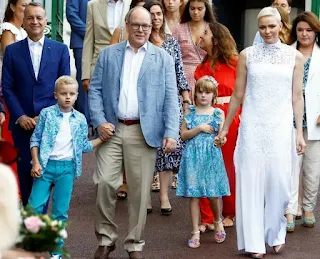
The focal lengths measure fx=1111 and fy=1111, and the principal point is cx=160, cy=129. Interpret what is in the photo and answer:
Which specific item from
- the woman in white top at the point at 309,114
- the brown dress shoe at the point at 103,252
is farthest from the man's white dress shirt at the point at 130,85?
the woman in white top at the point at 309,114

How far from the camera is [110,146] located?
9266 mm

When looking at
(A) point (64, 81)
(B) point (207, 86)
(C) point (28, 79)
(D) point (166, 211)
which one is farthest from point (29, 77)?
(D) point (166, 211)

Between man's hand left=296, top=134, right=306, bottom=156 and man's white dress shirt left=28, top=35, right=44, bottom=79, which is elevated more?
man's white dress shirt left=28, top=35, right=44, bottom=79

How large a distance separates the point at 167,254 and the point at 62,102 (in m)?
1.66

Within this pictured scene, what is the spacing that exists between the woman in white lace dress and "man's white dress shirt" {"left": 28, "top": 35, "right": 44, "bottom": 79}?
5.72 ft

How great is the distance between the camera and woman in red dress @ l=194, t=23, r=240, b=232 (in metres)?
10.7

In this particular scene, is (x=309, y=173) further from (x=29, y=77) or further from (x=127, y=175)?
(x=29, y=77)

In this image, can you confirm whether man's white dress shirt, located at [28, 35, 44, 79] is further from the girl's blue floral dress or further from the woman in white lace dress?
the woman in white lace dress

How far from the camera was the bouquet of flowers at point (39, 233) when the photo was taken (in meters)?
6.00

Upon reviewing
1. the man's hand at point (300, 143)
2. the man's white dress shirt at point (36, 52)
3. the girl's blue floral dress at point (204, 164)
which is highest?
the man's white dress shirt at point (36, 52)

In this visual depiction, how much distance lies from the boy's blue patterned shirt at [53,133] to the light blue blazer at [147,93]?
0.15 metres

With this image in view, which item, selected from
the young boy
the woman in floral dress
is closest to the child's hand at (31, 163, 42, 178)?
the young boy

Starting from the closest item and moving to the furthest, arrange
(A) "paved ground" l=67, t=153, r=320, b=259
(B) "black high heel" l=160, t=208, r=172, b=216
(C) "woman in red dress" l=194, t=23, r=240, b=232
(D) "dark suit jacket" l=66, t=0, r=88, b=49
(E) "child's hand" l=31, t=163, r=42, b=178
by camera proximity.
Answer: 1. (E) "child's hand" l=31, t=163, r=42, b=178
2. (A) "paved ground" l=67, t=153, r=320, b=259
3. (C) "woman in red dress" l=194, t=23, r=240, b=232
4. (B) "black high heel" l=160, t=208, r=172, b=216
5. (D) "dark suit jacket" l=66, t=0, r=88, b=49

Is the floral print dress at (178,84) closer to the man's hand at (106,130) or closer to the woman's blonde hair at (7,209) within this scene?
the man's hand at (106,130)
